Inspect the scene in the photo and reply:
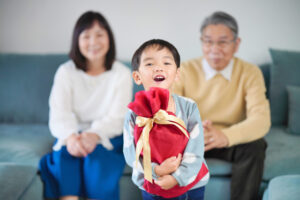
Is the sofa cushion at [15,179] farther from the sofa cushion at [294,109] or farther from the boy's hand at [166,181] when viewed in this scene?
the sofa cushion at [294,109]

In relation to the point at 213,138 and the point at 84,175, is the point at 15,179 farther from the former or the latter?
the point at 213,138

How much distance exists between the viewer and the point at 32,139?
1421 mm

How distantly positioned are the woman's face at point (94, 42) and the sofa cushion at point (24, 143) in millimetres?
440

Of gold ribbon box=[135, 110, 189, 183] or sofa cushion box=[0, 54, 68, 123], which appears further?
sofa cushion box=[0, 54, 68, 123]

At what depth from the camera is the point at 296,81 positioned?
155cm

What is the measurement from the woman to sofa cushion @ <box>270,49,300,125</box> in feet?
2.37

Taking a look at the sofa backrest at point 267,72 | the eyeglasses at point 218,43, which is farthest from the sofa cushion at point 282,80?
the eyeglasses at point 218,43

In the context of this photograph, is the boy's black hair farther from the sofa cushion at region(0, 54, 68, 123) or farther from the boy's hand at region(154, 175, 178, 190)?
the sofa cushion at region(0, 54, 68, 123)

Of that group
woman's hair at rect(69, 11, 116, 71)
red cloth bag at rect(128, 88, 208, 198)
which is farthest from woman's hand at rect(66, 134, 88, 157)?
red cloth bag at rect(128, 88, 208, 198)

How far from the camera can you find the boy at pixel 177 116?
549mm

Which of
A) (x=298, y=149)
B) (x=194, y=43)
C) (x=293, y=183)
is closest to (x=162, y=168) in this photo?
(x=293, y=183)

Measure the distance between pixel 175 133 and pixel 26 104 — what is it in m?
1.25

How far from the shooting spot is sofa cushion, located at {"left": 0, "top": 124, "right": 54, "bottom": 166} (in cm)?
127

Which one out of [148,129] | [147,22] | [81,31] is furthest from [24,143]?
[148,129]
